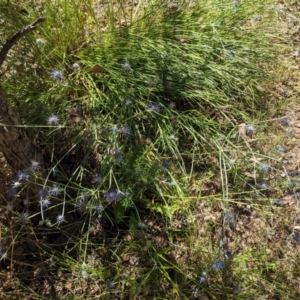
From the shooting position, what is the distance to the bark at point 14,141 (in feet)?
5.15

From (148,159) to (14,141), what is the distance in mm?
675

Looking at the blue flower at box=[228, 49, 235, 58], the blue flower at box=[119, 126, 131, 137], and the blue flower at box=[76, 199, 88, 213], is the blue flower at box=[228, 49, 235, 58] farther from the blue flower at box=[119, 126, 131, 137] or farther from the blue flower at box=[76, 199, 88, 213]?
the blue flower at box=[76, 199, 88, 213]

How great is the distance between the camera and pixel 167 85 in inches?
92.7

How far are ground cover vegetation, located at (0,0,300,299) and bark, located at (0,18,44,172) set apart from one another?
0.03 meters

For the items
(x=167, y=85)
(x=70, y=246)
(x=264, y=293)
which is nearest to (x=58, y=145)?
(x=70, y=246)

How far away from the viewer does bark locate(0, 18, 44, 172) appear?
1569 mm

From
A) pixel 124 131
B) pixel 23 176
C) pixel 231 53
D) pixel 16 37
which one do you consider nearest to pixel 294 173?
pixel 231 53

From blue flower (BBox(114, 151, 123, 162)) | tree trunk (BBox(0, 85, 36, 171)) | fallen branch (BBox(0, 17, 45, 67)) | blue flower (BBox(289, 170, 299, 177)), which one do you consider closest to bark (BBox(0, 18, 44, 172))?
tree trunk (BBox(0, 85, 36, 171))

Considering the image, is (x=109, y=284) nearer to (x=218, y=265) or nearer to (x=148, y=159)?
(x=218, y=265)

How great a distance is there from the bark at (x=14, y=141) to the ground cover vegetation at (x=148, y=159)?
3 cm

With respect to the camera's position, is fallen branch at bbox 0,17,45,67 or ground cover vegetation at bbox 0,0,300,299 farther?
ground cover vegetation at bbox 0,0,300,299

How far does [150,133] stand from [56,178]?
595 millimetres

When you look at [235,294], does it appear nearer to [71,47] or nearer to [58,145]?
[58,145]

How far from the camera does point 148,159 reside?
207 centimetres
